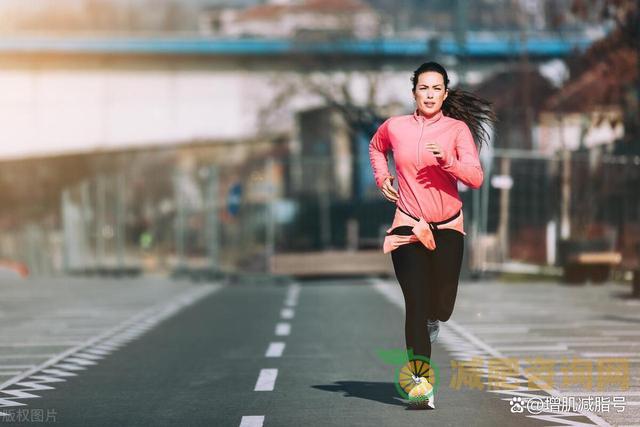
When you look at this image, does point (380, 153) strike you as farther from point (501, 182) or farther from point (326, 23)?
point (326, 23)

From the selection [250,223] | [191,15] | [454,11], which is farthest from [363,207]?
[191,15]

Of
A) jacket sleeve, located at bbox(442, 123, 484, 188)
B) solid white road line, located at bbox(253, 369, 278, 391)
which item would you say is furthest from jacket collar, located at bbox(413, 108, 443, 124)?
solid white road line, located at bbox(253, 369, 278, 391)

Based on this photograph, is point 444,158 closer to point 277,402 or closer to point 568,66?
point 277,402

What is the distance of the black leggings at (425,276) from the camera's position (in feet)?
27.6

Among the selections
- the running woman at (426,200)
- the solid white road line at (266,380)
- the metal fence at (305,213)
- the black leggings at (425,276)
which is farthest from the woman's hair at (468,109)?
the metal fence at (305,213)

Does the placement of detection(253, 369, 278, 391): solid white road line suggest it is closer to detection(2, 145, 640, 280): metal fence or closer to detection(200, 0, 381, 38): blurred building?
detection(2, 145, 640, 280): metal fence

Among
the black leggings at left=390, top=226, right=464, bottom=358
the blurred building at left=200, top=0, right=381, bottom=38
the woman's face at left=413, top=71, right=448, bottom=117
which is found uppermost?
the blurred building at left=200, top=0, right=381, bottom=38

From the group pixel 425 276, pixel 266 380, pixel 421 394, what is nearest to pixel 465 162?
pixel 425 276

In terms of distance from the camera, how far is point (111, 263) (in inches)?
1629

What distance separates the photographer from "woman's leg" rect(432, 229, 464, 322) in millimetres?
8406

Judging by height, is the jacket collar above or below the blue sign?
above

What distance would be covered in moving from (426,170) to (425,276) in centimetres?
64

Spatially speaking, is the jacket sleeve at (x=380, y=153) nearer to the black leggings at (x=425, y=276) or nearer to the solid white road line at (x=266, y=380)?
the black leggings at (x=425, y=276)

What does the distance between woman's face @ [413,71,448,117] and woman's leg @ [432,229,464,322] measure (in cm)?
73
